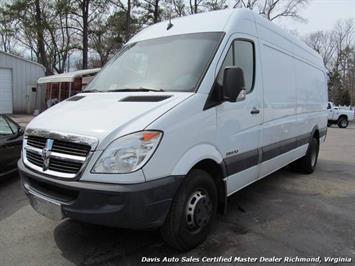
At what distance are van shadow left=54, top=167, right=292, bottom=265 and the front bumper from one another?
573mm

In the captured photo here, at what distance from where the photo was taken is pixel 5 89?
22984 mm

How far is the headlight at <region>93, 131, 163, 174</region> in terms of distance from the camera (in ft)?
10.0

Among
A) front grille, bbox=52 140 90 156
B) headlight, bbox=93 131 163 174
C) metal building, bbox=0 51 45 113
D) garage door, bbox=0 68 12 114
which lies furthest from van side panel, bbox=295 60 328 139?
garage door, bbox=0 68 12 114

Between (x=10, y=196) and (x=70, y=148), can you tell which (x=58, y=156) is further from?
(x=10, y=196)

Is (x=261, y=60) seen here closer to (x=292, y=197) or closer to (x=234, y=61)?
(x=234, y=61)

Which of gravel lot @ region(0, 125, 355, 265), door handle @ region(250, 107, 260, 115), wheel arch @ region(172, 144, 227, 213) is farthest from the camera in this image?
door handle @ region(250, 107, 260, 115)

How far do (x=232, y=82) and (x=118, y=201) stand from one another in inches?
65.1

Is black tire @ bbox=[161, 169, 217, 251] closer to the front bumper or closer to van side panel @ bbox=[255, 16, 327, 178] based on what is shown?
the front bumper

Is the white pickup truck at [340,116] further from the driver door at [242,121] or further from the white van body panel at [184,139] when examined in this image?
the white van body panel at [184,139]

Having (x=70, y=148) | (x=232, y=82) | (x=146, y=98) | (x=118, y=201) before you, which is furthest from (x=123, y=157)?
(x=232, y=82)

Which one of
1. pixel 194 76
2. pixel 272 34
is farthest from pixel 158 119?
pixel 272 34

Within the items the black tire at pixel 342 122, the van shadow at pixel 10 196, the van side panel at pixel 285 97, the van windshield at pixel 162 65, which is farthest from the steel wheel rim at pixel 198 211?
the black tire at pixel 342 122

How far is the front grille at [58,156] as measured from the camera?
3.17 meters

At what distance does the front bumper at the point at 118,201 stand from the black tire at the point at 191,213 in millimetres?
183
